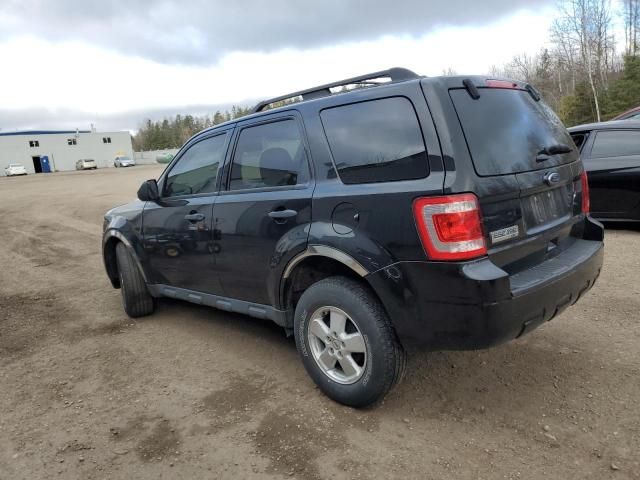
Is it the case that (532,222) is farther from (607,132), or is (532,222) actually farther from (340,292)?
(607,132)

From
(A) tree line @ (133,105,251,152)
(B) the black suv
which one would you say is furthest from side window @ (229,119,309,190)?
(A) tree line @ (133,105,251,152)

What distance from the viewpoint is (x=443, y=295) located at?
2.52 metres

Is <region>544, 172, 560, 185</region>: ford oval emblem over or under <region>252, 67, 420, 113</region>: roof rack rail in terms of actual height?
under

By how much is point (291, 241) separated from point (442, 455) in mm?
1504

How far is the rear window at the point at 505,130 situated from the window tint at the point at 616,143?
173 inches

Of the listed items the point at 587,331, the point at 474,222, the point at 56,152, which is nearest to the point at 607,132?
the point at 587,331

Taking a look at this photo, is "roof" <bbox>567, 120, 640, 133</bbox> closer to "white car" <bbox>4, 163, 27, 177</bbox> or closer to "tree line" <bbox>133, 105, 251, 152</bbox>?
"white car" <bbox>4, 163, 27, 177</bbox>

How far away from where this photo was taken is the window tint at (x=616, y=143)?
22.3ft

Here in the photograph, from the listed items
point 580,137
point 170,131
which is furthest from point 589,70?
point 170,131

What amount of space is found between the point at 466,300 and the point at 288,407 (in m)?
1.38

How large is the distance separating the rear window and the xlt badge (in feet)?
1.01

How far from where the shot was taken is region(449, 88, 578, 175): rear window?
8.76ft

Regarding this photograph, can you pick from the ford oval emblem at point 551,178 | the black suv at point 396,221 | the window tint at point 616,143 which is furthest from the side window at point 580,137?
the ford oval emblem at point 551,178

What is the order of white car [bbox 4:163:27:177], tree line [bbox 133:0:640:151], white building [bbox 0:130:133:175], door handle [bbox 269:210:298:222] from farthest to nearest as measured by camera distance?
white building [bbox 0:130:133:175] < white car [bbox 4:163:27:177] < tree line [bbox 133:0:640:151] < door handle [bbox 269:210:298:222]
